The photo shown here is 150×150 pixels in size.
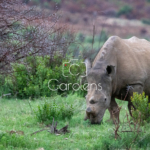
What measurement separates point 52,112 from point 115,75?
1.57 meters

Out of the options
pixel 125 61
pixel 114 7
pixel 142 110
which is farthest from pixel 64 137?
pixel 114 7

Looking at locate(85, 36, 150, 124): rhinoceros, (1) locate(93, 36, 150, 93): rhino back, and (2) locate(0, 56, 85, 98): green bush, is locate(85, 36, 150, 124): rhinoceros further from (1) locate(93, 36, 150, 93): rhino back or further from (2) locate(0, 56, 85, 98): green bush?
(2) locate(0, 56, 85, 98): green bush

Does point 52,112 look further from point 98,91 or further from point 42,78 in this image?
point 42,78

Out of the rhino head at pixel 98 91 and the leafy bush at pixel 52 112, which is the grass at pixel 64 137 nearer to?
the leafy bush at pixel 52 112

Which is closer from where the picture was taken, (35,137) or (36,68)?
(35,137)

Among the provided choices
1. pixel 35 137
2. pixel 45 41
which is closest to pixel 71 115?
pixel 35 137

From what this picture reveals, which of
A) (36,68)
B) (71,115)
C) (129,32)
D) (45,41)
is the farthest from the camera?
(129,32)

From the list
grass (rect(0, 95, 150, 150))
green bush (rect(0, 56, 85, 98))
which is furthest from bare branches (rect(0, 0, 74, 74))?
green bush (rect(0, 56, 85, 98))

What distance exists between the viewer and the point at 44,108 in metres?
7.04

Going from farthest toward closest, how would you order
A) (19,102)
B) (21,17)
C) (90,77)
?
(19,102), (90,77), (21,17)

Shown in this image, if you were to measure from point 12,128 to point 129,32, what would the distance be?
1781 inches

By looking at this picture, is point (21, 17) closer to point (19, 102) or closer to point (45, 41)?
point (45, 41)

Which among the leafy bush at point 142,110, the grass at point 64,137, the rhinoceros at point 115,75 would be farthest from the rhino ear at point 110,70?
the leafy bush at point 142,110

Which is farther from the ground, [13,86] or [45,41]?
[45,41]
